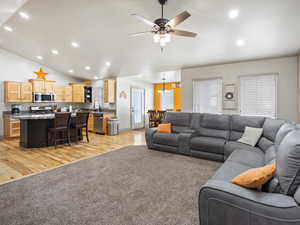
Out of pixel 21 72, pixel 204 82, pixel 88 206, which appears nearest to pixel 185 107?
pixel 204 82

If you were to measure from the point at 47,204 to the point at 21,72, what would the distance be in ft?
21.2

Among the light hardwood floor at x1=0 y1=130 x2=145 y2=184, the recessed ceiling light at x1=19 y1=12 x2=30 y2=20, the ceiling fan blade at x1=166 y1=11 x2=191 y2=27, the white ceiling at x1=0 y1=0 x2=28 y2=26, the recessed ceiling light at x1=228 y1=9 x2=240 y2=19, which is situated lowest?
the light hardwood floor at x1=0 y1=130 x2=145 y2=184

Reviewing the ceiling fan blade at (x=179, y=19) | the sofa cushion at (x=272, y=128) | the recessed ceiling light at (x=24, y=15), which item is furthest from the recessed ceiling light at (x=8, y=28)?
the sofa cushion at (x=272, y=128)

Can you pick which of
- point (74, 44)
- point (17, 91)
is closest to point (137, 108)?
point (74, 44)

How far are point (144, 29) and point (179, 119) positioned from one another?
7.99ft

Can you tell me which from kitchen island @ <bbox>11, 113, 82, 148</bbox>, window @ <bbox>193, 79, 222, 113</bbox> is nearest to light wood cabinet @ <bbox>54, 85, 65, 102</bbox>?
kitchen island @ <bbox>11, 113, 82, 148</bbox>

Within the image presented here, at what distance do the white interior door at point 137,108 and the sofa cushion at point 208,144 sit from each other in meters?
4.85

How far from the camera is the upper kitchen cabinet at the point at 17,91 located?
232 inches

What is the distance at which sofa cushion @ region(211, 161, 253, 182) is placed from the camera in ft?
5.83

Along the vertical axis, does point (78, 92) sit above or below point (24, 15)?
below

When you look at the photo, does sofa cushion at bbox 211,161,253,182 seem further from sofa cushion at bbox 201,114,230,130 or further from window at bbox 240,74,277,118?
window at bbox 240,74,277,118

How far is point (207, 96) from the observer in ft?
17.9

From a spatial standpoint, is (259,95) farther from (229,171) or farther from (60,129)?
(60,129)

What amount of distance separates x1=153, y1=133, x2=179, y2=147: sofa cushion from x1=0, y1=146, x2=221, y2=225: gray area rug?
0.62 metres
